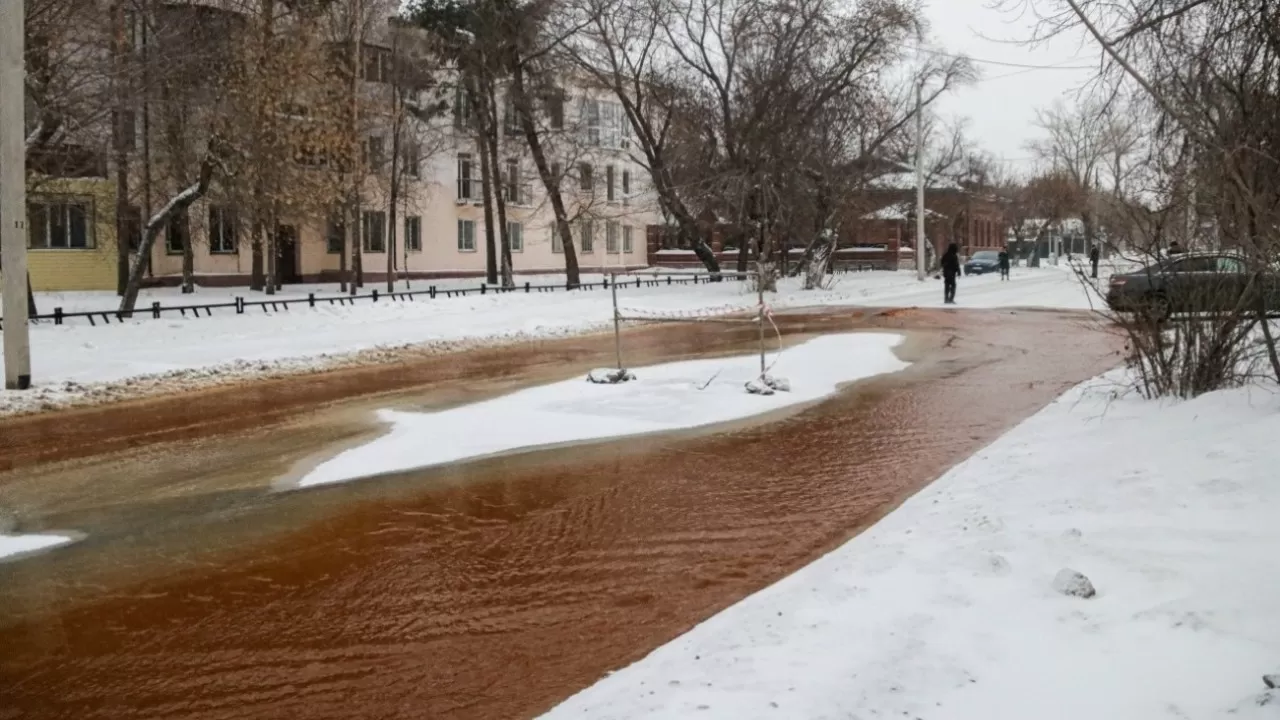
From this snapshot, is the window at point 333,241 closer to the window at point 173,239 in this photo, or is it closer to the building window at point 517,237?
the window at point 173,239

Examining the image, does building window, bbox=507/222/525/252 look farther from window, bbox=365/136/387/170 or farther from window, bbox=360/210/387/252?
window, bbox=365/136/387/170

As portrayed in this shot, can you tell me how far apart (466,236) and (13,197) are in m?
39.9

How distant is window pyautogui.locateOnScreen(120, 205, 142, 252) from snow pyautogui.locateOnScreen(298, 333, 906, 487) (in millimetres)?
21957

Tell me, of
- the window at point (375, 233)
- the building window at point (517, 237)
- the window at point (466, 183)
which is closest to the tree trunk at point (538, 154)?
the window at point (375, 233)

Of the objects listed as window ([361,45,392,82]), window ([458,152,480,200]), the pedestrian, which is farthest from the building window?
the pedestrian

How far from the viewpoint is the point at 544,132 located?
37344mm

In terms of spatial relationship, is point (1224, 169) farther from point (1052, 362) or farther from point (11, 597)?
point (11, 597)

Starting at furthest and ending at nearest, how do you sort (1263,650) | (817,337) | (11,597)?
(817,337), (11,597), (1263,650)

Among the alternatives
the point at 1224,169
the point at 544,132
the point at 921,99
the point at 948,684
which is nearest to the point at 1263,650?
the point at 948,684

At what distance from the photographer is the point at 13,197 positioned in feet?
46.9

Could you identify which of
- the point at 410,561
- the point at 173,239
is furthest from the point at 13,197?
the point at 173,239

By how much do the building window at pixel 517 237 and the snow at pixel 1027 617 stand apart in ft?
164

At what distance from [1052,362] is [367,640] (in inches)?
558

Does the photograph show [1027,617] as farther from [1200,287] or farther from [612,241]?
[612,241]
